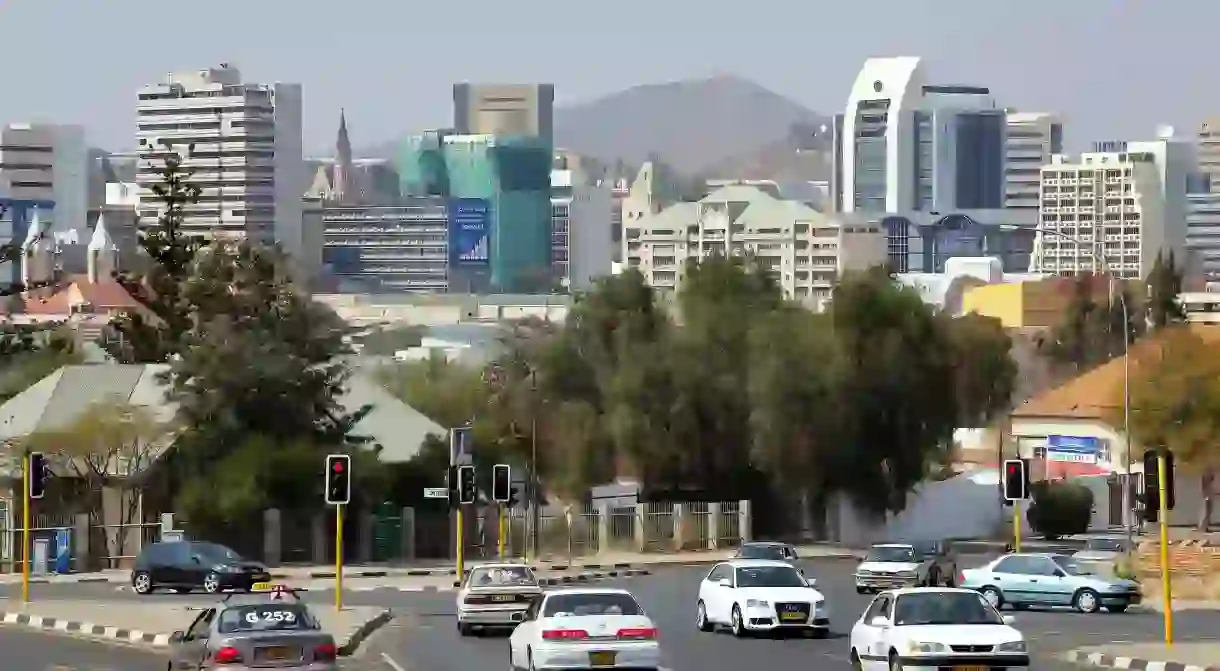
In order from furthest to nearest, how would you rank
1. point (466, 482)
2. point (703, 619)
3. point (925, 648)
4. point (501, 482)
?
point (501, 482) < point (466, 482) < point (703, 619) < point (925, 648)

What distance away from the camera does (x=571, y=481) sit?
75688 millimetres

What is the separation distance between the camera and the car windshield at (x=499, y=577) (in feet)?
123

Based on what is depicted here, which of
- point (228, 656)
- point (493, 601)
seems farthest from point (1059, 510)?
point (228, 656)

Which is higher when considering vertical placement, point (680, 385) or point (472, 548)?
point (680, 385)

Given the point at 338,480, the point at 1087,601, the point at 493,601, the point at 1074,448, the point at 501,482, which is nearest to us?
the point at 493,601

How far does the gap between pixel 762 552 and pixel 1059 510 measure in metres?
27.8

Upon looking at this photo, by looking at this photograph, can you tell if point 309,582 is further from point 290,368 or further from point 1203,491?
point 1203,491

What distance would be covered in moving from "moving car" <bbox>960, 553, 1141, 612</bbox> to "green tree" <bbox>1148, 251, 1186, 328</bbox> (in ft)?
228

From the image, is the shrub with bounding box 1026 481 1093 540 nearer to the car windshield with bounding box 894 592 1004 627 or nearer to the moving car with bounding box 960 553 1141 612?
the moving car with bounding box 960 553 1141 612

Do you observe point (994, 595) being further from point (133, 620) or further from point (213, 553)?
point (213, 553)

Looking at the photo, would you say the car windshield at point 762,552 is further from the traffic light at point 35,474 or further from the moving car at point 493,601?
the traffic light at point 35,474

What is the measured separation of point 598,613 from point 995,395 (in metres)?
64.3

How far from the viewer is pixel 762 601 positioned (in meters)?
35.3

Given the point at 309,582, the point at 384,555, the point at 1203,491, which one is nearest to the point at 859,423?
the point at 1203,491
